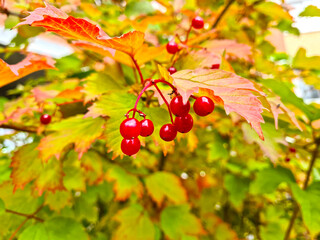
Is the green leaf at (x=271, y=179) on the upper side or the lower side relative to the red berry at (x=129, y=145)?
lower

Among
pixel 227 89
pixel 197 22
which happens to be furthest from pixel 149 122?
pixel 197 22

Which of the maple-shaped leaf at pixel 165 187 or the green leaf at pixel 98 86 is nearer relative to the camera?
the green leaf at pixel 98 86

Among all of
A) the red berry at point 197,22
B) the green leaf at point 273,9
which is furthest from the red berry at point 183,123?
the green leaf at point 273,9

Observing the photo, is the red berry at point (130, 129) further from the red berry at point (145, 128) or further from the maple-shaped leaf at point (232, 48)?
the maple-shaped leaf at point (232, 48)

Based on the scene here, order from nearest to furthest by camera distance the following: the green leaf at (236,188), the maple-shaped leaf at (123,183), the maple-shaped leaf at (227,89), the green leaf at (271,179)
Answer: the maple-shaped leaf at (227,89) → the green leaf at (271,179) → the maple-shaped leaf at (123,183) → the green leaf at (236,188)

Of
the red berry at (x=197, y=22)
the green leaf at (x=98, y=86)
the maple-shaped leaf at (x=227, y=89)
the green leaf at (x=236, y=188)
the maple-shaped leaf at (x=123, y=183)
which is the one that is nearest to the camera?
the maple-shaped leaf at (x=227, y=89)

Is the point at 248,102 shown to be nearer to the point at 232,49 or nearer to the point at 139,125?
the point at 139,125
